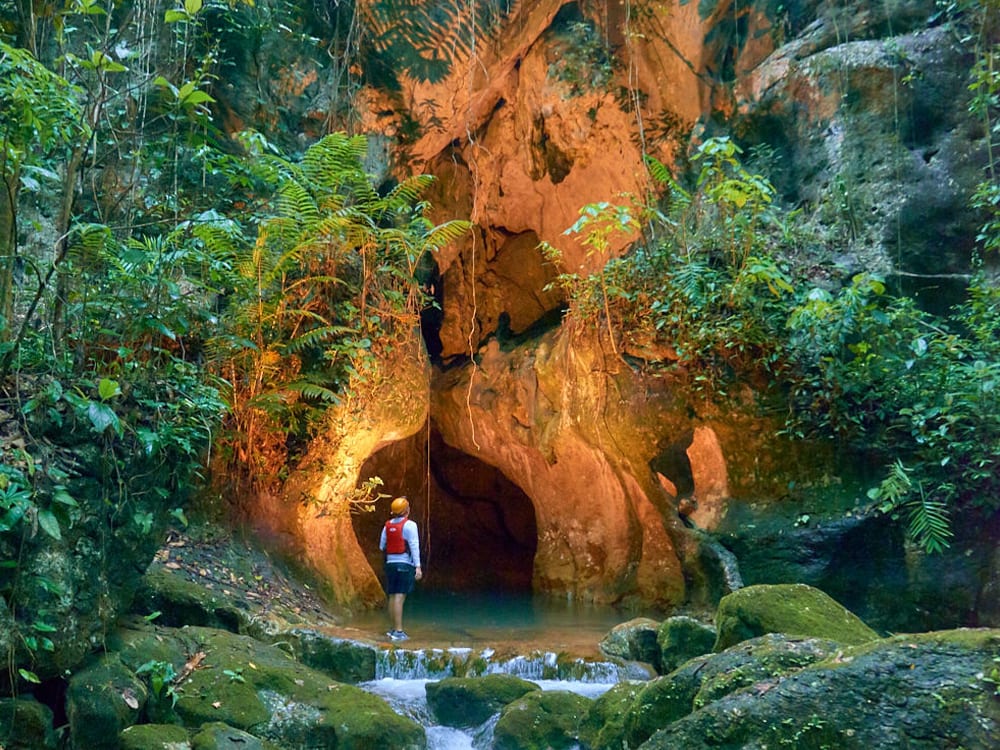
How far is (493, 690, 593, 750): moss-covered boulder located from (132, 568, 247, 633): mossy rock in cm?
258

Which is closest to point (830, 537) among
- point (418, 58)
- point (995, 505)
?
point (995, 505)

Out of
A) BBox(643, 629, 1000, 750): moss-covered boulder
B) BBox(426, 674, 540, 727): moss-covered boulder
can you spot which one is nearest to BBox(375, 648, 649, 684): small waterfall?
BBox(426, 674, 540, 727): moss-covered boulder

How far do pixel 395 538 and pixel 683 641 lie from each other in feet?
10.5

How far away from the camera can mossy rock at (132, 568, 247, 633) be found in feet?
22.0

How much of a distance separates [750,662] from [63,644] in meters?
3.86

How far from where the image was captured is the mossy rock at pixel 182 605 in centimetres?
672

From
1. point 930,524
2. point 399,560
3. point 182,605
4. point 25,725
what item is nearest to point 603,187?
point 399,560

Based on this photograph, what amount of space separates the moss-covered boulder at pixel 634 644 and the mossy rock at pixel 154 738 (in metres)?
3.62

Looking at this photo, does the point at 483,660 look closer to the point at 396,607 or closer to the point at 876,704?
the point at 396,607

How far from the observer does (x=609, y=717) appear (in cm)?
522

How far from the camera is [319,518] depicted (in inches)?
410

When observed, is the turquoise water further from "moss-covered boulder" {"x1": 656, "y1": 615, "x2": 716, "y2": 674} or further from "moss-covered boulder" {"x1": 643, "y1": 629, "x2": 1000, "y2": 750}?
"moss-covered boulder" {"x1": 643, "y1": 629, "x2": 1000, "y2": 750}

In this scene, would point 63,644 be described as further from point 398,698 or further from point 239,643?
point 398,698

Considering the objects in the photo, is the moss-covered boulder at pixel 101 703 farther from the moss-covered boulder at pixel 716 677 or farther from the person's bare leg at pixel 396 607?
the person's bare leg at pixel 396 607
